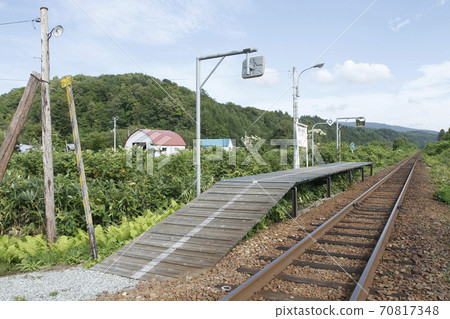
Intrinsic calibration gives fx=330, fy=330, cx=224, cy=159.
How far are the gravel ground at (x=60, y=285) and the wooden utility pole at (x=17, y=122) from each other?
2.43m

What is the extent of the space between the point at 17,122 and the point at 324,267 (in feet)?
19.9

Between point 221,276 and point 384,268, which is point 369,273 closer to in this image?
point 384,268

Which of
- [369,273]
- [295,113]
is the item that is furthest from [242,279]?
[295,113]

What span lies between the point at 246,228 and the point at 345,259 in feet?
5.42

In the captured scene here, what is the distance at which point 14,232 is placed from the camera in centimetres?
747

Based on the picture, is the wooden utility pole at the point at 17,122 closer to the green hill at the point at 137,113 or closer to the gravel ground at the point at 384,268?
the gravel ground at the point at 384,268

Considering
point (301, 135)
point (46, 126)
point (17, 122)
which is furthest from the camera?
point (301, 135)

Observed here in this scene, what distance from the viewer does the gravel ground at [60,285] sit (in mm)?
3941

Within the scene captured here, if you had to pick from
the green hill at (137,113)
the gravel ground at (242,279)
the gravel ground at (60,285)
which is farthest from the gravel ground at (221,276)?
the green hill at (137,113)

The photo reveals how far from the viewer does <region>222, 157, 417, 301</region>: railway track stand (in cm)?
370

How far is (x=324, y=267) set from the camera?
179 inches

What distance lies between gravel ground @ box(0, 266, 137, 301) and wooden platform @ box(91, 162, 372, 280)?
0.23 m
